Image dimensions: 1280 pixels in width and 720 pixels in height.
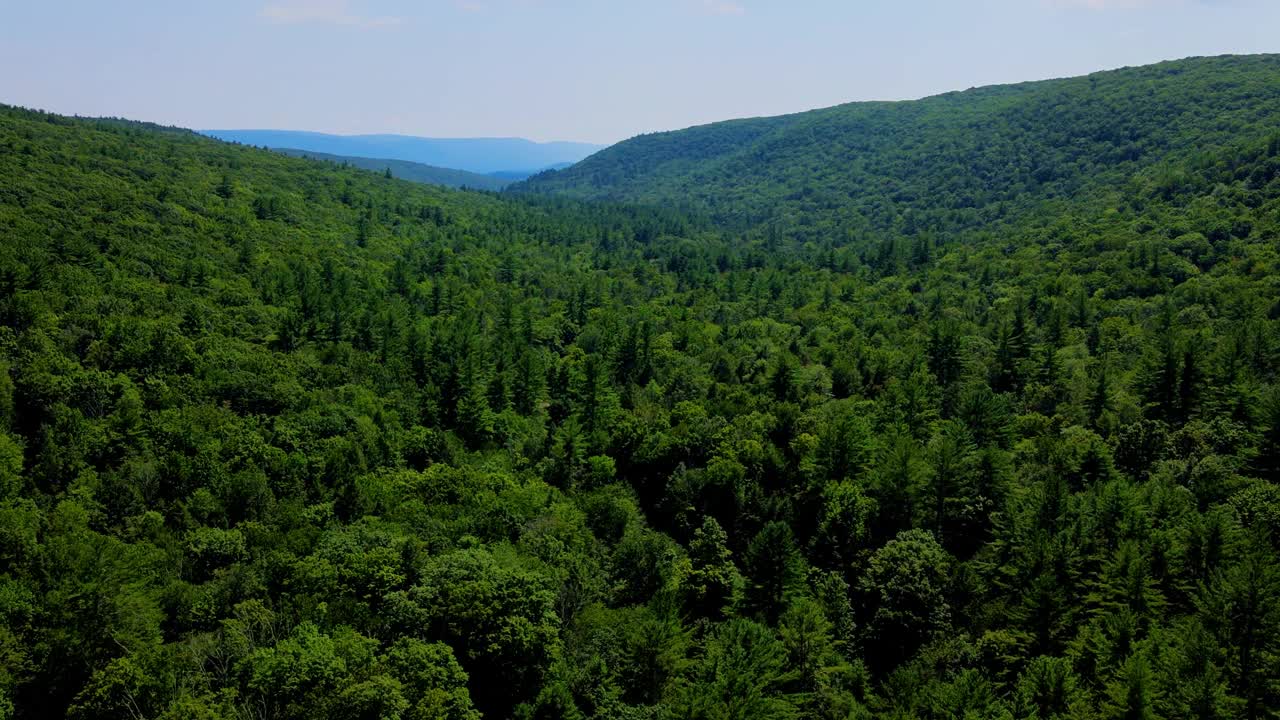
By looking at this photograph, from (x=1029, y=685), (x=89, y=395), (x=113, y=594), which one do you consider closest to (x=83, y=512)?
(x=113, y=594)

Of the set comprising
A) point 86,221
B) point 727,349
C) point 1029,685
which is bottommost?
point 1029,685

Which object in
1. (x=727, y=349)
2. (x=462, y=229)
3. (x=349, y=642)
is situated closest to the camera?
(x=349, y=642)

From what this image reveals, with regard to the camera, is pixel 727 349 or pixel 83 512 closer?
pixel 83 512

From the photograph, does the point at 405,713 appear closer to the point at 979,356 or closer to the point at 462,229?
the point at 979,356

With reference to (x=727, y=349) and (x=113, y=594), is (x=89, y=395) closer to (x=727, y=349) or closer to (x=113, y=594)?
(x=113, y=594)

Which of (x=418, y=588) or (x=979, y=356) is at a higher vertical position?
(x=979, y=356)

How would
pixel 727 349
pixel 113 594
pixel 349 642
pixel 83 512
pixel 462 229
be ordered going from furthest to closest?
pixel 462 229 → pixel 727 349 → pixel 83 512 → pixel 113 594 → pixel 349 642
